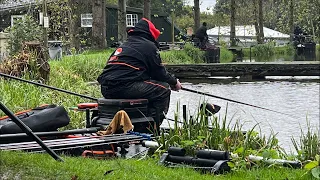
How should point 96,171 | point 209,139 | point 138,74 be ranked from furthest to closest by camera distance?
point 138,74
point 209,139
point 96,171

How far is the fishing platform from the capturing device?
22812 millimetres

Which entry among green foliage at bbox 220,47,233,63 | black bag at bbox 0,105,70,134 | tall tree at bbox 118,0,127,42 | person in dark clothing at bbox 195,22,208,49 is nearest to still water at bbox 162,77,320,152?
black bag at bbox 0,105,70,134

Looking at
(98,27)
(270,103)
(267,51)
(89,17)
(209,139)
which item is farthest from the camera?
(89,17)

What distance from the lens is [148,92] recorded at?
8.25 metres

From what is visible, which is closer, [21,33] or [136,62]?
[136,62]

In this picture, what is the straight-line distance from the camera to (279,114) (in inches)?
539

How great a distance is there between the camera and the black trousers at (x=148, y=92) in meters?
8.16

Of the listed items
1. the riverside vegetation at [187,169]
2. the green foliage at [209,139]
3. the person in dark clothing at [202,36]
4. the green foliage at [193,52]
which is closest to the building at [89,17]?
the person in dark clothing at [202,36]

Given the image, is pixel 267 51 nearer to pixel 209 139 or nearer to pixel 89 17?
pixel 89 17

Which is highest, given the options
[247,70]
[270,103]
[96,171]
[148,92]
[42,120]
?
[148,92]

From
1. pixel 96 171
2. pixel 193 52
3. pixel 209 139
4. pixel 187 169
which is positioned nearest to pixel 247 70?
A: pixel 193 52

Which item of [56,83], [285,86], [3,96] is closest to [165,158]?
[3,96]

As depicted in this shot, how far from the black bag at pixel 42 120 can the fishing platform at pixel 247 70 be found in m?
15.7

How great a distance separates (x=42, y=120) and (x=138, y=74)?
152 centimetres
